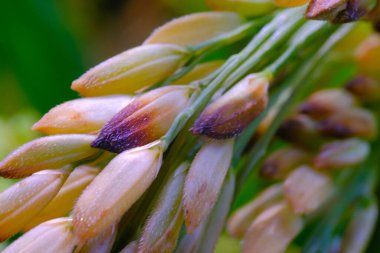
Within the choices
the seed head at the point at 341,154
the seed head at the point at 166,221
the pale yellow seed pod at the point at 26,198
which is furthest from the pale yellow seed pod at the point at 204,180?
the seed head at the point at 341,154

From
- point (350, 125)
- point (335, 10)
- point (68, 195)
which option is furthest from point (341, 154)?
point (68, 195)

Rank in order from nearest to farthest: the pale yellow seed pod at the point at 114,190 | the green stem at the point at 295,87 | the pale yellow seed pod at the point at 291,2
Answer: the pale yellow seed pod at the point at 114,190 < the pale yellow seed pod at the point at 291,2 < the green stem at the point at 295,87

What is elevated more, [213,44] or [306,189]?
[213,44]

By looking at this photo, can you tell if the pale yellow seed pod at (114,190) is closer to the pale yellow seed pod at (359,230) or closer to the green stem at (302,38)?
the green stem at (302,38)

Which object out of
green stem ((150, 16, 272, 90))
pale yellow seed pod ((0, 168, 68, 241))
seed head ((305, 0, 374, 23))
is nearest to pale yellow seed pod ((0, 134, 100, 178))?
pale yellow seed pod ((0, 168, 68, 241))

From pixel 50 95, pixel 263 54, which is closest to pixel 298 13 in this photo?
pixel 263 54

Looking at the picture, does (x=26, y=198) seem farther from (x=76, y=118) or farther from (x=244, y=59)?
(x=244, y=59)

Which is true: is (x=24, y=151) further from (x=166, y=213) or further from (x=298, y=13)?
(x=298, y=13)
